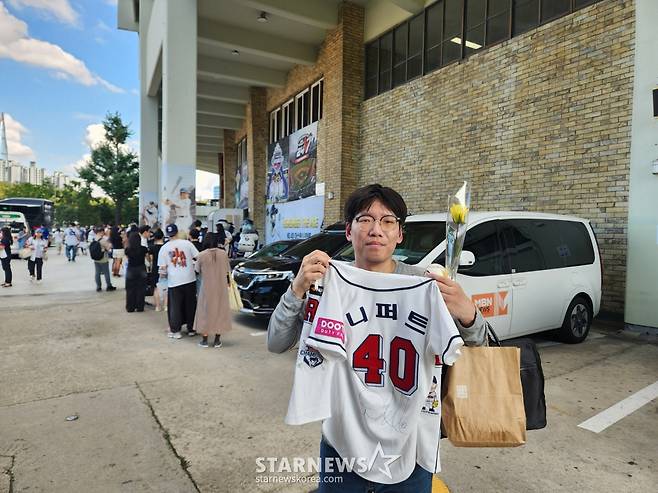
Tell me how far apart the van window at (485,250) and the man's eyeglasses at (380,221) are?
3.39m

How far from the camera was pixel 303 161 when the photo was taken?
1672 cm

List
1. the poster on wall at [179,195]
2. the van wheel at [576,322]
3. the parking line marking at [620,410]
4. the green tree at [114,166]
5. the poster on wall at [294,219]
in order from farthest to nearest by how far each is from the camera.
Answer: the green tree at [114,166] < the poster on wall at [294,219] < the poster on wall at [179,195] < the van wheel at [576,322] < the parking line marking at [620,410]

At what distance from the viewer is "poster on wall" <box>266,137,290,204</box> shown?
1842cm

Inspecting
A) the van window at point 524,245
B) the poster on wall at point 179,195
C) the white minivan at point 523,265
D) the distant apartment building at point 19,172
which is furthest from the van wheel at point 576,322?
the distant apartment building at point 19,172

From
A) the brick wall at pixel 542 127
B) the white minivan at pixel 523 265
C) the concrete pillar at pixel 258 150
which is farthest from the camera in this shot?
the concrete pillar at pixel 258 150

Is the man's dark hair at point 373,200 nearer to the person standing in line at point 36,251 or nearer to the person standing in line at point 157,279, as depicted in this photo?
the person standing in line at point 157,279

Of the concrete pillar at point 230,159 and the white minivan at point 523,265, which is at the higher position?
the concrete pillar at point 230,159

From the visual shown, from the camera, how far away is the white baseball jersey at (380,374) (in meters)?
1.42

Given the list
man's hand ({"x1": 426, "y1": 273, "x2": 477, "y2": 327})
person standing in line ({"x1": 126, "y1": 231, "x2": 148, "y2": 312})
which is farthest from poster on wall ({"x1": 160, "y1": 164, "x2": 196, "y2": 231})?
man's hand ({"x1": 426, "y1": 273, "x2": 477, "y2": 327})

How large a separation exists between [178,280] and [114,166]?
34.9 m

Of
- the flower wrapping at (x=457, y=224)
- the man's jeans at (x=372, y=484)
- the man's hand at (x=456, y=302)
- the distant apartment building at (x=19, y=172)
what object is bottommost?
the man's jeans at (x=372, y=484)

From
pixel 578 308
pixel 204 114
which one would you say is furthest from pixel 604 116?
pixel 204 114

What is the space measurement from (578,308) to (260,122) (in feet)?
57.7

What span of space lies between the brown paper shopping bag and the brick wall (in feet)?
22.6
